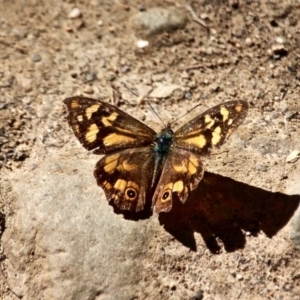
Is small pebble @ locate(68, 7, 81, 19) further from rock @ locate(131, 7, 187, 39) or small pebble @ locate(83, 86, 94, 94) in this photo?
small pebble @ locate(83, 86, 94, 94)

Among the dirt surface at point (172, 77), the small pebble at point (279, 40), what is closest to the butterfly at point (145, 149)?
the dirt surface at point (172, 77)

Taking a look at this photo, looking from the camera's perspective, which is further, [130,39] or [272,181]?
[130,39]

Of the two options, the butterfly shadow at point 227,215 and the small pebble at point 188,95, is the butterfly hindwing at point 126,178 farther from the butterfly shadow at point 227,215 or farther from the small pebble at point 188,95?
the small pebble at point 188,95

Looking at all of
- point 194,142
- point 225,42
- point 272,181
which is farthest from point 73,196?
point 225,42

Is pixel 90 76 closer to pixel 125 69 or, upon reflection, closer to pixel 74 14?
pixel 125 69

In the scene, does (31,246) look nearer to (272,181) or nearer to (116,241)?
(116,241)

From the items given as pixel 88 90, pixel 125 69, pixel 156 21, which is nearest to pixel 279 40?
pixel 156 21

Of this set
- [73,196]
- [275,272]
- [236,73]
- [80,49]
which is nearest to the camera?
[275,272]
